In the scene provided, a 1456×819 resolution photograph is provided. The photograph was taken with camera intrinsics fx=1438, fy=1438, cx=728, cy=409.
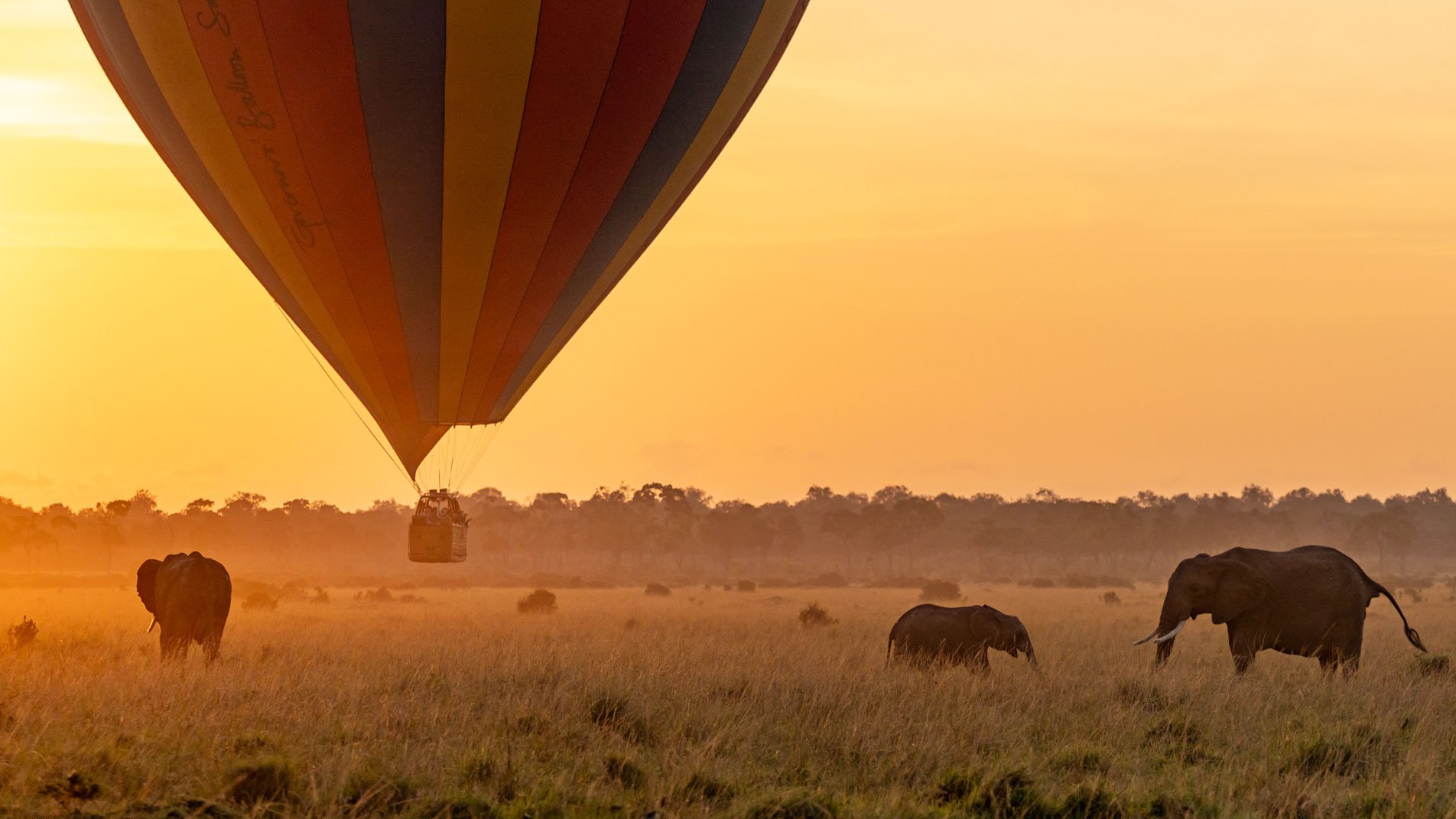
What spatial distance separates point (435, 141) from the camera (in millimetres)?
19453

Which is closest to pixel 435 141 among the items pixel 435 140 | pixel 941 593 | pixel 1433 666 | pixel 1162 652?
pixel 435 140

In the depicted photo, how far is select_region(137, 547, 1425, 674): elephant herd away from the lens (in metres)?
19.9

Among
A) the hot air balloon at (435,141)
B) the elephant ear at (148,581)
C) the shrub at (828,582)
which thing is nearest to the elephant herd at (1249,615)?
the hot air balloon at (435,141)

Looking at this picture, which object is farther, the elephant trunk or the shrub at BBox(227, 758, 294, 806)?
the elephant trunk

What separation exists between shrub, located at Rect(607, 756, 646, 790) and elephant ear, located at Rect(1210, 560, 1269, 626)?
37.2 feet

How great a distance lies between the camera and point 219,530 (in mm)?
160125

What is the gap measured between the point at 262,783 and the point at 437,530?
46.8 feet

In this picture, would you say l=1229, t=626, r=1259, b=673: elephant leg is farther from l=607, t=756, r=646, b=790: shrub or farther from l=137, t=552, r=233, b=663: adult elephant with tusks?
l=137, t=552, r=233, b=663: adult elephant with tusks

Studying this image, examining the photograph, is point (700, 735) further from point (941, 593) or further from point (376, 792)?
point (941, 593)

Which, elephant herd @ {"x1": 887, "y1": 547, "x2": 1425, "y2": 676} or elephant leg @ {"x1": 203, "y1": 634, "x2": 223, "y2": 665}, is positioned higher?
elephant herd @ {"x1": 887, "y1": 547, "x2": 1425, "y2": 676}

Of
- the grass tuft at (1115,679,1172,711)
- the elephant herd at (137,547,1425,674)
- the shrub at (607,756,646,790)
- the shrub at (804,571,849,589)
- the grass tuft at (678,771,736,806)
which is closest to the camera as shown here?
the grass tuft at (678,771,736,806)

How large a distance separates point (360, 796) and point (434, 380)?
13.9m

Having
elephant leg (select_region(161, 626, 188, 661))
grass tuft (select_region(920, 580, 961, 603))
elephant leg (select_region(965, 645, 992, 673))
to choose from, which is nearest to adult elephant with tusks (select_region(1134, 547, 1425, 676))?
elephant leg (select_region(965, 645, 992, 673))

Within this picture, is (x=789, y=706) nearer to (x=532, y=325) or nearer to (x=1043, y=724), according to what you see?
(x=1043, y=724)
